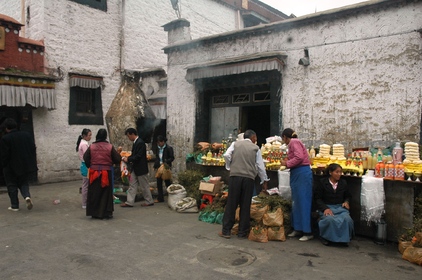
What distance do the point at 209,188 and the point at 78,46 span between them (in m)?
9.28

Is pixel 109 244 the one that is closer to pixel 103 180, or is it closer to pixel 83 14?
pixel 103 180

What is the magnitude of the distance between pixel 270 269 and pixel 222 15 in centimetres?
1725

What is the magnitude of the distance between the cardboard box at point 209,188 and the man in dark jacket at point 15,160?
3936mm

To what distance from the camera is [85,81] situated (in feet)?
44.8

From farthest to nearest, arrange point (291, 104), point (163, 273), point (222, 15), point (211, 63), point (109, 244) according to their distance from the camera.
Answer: point (222, 15), point (211, 63), point (291, 104), point (109, 244), point (163, 273)

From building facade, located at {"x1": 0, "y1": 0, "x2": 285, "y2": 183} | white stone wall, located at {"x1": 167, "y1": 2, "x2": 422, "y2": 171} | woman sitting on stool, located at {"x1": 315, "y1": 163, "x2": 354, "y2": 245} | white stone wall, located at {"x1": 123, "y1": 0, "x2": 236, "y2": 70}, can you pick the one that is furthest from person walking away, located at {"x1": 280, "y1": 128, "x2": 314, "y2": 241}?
white stone wall, located at {"x1": 123, "y1": 0, "x2": 236, "y2": 70}

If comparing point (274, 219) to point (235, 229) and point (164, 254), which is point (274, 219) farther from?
point (164, 254)

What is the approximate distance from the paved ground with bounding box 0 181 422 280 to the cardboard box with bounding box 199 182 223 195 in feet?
3.06

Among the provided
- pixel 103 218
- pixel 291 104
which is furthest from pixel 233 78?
pixel 103 218

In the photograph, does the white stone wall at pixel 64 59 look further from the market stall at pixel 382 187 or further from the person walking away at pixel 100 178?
the market stall at pixel 382 187

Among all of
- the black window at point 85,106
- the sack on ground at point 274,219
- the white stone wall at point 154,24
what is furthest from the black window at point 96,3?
the sack on ground at point 274,219

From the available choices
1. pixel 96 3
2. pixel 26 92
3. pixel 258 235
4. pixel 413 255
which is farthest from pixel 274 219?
pixel 96 3

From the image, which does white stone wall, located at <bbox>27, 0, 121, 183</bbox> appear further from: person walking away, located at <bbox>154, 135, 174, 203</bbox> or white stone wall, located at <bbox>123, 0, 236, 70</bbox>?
person walking away, located at <bbox>154, 135, 174, 203</bbox>

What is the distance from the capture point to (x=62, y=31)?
13.2 m
